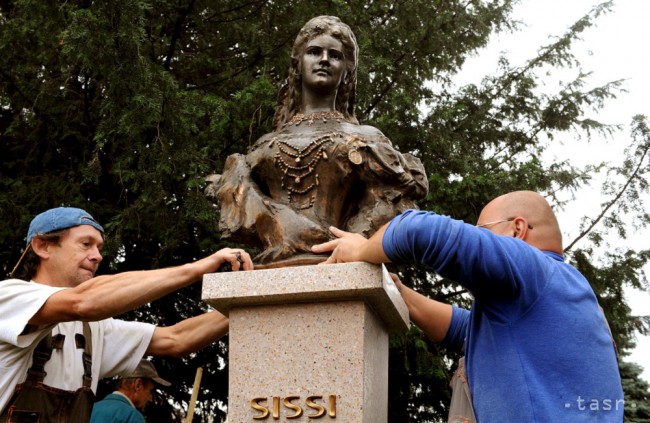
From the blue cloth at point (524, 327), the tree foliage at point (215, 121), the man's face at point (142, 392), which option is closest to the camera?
the blue cloth at point (524, 327)

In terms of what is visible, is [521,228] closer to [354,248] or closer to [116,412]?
[354,248]

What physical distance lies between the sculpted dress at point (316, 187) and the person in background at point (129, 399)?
1.85 meters

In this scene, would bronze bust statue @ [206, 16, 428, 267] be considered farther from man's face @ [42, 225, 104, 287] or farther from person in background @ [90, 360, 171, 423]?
person in background @ [90, 360, 171, 423]

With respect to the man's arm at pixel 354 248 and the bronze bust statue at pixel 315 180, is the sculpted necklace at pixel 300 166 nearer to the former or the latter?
the bronze bust statue at pixel 315 180

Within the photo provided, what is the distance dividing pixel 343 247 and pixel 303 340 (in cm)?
40

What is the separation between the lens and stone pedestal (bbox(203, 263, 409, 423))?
293 cm

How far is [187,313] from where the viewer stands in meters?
8.29

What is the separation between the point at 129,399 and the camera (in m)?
5.50

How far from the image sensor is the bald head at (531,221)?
111 inches

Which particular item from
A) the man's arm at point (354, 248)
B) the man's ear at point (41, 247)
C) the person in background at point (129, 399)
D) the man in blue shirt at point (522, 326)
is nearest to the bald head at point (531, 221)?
the man in blue shirt at point (522, 326)

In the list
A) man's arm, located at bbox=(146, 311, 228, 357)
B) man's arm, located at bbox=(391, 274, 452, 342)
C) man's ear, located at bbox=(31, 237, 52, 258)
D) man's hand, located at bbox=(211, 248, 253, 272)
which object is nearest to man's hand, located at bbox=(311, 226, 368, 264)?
man's hand, located at bbox=(211, 248, 253, 272)

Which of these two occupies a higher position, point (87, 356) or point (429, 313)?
point (429, 313)

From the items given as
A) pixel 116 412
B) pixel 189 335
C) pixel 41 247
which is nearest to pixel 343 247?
pixel 189 335

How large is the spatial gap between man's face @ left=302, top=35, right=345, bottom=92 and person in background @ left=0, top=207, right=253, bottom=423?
1074 mm
